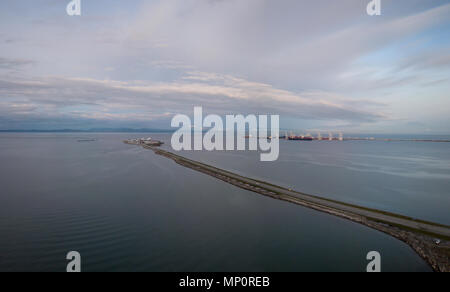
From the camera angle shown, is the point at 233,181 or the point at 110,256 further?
the point at 233,181

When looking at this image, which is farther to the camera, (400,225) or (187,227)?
(187,227)

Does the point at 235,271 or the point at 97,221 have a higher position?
the point at 97,221

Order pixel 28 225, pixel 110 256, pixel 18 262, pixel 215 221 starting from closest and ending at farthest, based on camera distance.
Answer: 1. pixel 18 262
2. pixel 110 256
3. pixel 28 225
4. pixel 215 221

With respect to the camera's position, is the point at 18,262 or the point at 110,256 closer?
the point at 18,262
